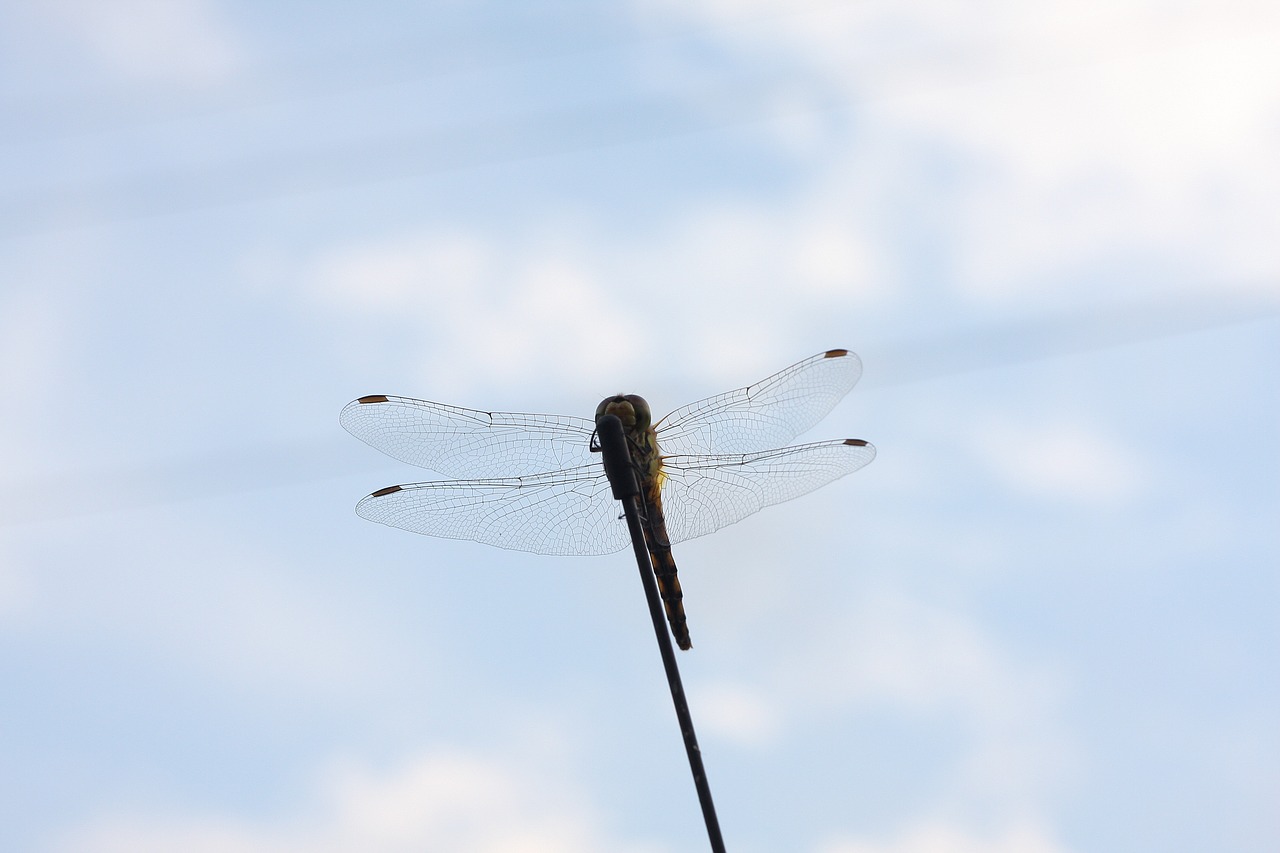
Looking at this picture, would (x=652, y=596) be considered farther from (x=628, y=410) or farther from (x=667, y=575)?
(x=667, y=575)

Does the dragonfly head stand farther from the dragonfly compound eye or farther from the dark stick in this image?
the dark stick

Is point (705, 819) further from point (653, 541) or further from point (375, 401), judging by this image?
point (375, 401)

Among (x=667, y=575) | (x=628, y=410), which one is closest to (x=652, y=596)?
(x=628, y=410)

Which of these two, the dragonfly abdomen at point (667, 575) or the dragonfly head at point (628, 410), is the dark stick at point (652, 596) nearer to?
the dragonfly head at point (628, 410)

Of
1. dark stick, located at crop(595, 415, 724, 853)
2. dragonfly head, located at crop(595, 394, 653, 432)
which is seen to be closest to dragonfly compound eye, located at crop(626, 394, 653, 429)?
dragonfly head, located at crop(595, 394, 653, 432)

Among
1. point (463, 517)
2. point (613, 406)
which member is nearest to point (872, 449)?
point (613, 406)
